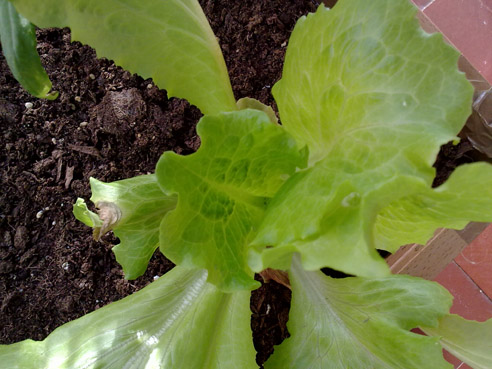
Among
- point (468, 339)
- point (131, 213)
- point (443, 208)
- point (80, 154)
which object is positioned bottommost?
point (80, 154)

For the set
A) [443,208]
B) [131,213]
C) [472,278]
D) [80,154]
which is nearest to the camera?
[443,208]

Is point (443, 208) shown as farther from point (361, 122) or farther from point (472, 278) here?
point (472, 278)

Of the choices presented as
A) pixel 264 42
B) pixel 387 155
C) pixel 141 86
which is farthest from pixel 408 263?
pixel 141 86

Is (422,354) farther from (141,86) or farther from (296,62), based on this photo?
(141,86)

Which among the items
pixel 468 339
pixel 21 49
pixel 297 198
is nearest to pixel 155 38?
pixel 21 49

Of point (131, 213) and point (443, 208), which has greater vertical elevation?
point (443, 208)

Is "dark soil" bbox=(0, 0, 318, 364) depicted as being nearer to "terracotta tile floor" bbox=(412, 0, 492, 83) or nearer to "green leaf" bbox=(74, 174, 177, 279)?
"green leaf" bbox=(74, 174, 177, 279)

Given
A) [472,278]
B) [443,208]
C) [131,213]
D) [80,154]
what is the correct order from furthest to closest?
[472,278] < [80,154] < [131,213] < [443,208]

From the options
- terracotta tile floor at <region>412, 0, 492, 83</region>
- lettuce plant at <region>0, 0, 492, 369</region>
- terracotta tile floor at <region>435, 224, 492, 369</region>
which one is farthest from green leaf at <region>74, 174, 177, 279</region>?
terracotta tile floor at <region>412, 0, 492, 83</region>

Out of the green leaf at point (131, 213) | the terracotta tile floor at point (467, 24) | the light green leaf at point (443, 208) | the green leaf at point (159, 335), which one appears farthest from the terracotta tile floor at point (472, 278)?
the green leaf at point (131, 213)
